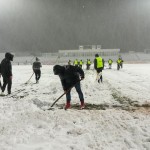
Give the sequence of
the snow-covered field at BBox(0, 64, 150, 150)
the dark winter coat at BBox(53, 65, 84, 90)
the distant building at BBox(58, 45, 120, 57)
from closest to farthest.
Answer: the snow-covered field at BBox(0, 64, 150, 150) → the dark winter coat at BBox(53, 65, 84, 90) → the distant building at BBox(58, 45, 120, 57)

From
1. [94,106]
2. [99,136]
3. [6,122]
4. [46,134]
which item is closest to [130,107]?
[94,106]

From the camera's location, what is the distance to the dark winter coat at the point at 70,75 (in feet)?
21.7

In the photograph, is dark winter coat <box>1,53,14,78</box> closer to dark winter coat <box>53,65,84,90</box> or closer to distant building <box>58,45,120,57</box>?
dark winter coat <box>53,65,84,90</box>

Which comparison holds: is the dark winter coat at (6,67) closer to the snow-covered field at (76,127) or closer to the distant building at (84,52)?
the snow-covered field at (76,127)

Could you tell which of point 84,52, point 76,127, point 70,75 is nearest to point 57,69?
point 70,75

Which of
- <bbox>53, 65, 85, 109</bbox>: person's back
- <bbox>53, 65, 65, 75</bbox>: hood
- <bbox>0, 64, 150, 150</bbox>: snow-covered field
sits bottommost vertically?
<bbox>0, 64, 150, 150</bbox>: snow-covered field

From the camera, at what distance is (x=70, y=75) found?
22.1ft

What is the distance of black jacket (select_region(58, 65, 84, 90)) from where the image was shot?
261 inches

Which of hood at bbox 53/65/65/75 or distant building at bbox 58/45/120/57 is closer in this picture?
hood at bbox 53/65/65/75

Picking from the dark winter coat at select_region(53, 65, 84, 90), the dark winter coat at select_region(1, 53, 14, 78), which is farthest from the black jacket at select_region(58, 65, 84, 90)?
the dark winter coat at select_region(1, 53, 14, 78)

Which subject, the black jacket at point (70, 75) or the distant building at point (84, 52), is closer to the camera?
the black jacket at point (70, 75)

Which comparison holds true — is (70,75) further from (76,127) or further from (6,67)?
(6,67)

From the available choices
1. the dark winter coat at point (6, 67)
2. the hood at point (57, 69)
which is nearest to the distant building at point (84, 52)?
the dark winter coat at point (6, 67)

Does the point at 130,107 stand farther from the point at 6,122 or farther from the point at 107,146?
the point at 6,122
